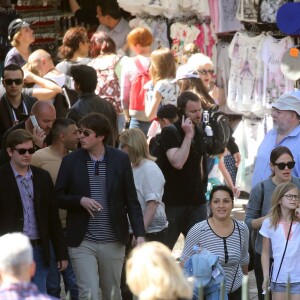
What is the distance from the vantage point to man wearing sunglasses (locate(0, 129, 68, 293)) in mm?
9117

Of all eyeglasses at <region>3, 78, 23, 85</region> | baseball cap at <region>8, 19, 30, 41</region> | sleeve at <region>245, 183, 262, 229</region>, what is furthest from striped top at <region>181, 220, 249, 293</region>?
baseball cap at <region>8, 19, 30, 41</region>

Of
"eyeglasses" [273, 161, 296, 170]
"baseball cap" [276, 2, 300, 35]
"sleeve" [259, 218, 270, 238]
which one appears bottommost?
"sleeve" [259, 218, 270, 238]

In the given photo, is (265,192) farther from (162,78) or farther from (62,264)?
(162,78)

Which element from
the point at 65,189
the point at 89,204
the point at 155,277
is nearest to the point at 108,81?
the point at 65,189

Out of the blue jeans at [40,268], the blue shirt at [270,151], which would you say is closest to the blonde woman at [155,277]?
the blue jeans at [40,268]

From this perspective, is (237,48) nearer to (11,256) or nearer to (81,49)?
(81,49)

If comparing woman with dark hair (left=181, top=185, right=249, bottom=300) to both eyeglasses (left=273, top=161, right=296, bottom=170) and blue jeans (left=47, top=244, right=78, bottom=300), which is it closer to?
eyeglasses (left=273, top=161, right=296, bottom=170)

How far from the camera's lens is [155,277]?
591 centimetres

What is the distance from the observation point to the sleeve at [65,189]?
938 centimetres

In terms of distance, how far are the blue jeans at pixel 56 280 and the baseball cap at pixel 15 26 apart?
471 cm

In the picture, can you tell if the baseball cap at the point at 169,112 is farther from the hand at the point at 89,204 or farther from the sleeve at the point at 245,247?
the hand at the point at 89,204

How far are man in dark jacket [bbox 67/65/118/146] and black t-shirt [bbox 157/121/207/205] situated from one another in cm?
52

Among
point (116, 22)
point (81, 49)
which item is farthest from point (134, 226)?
point (116, 22)

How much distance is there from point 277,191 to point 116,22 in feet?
22.9
